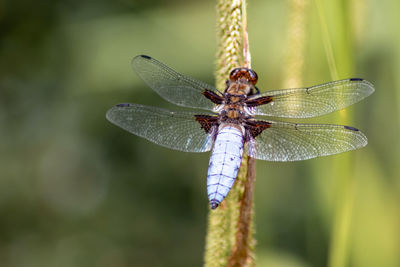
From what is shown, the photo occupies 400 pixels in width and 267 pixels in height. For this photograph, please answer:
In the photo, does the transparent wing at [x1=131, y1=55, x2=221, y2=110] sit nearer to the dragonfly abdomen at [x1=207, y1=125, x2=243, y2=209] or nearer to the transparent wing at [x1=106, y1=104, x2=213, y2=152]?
the transparent wing at [x1=106, y1=104, x2=213, y2=152]

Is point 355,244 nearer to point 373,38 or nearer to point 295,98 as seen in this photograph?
point 295,98

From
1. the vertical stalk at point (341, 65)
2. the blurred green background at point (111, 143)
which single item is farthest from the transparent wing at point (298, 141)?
the blurred green background at point (111, 143)

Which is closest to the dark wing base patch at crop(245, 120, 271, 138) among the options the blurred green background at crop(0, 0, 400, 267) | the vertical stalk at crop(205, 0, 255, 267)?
the vertical stalk at crop(205, 0, 255, 267)

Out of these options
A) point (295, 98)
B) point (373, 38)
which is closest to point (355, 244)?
point (295, 98)

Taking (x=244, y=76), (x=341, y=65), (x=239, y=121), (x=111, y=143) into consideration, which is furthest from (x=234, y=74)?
(x=111, y=143)

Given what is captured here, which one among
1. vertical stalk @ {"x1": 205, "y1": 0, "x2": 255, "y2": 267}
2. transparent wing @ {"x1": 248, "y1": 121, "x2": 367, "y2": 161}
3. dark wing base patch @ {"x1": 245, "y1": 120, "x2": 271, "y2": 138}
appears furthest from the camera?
dark wing base patch @ {"x1": 245, "y1": 120, "x2": 271, "y2": 138}

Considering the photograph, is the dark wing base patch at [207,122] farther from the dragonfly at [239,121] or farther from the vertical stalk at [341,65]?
the vertical stalk at [341,65]
